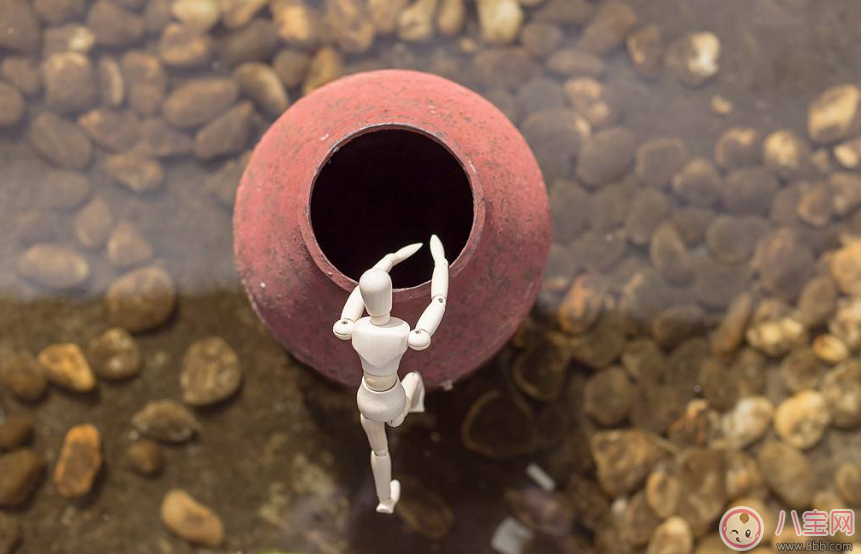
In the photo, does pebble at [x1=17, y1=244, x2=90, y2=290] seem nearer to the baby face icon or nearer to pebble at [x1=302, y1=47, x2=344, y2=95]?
pebble at [x1=302, y1=47, x2=344, y2=95]

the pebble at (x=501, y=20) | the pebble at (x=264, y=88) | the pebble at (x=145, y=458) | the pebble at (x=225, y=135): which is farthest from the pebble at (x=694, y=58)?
the pebble at (x=145, y=458)

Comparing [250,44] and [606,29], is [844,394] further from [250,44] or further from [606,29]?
[250,44]

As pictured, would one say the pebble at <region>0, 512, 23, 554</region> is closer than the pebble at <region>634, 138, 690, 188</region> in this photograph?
Yes

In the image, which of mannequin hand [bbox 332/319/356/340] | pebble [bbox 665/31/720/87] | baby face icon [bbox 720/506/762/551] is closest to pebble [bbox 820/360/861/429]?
baby face icon [bbox 720/506/762/551]

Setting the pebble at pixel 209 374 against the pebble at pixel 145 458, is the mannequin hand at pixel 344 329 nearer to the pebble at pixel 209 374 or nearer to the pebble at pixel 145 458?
the pebble at pixel 209 374

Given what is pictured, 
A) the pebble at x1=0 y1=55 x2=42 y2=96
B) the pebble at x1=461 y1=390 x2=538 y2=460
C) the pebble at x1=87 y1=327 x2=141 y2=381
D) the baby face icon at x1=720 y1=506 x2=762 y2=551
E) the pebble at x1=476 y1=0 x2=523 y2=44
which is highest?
the pebble at x1=476 y1=0 x2=523 y2=44

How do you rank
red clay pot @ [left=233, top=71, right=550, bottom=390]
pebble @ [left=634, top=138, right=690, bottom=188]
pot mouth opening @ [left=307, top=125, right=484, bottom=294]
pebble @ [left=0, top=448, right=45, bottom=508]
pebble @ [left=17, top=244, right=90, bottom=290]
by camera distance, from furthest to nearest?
pebble @ [left=634, top=138, right=690, bottom=188]
pebble @ [left=17, top=244, right=90, bottom=290]
pebble @ [left=0, top=448, right=45, bottom=508]
pot mouth opening @ [left=307, top=125, right=484, bottom=294]
red clay pot @ [left=233, top=71, right=550, bottom=390]
